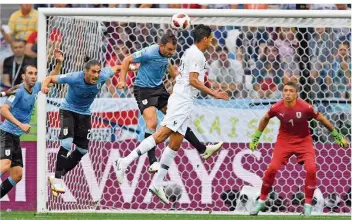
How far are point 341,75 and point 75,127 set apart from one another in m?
4.15

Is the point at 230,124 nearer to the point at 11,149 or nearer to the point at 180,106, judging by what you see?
the point at 180,106

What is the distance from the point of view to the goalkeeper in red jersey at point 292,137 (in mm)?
12109

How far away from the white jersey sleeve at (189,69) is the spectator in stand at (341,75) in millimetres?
3379

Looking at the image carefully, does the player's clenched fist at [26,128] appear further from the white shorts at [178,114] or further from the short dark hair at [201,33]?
the short dark hair at [201,33]

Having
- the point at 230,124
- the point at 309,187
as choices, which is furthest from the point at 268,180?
the point at 230,124

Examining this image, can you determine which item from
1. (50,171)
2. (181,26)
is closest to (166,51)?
(181,26)

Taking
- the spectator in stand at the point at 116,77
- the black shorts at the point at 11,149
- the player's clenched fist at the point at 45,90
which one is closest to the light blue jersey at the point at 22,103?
the black shorts at the point at 11,149

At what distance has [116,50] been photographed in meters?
14.6

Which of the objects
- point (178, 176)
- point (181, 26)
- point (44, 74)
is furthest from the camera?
point (178, 176)

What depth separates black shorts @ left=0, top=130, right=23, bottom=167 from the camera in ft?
41.4

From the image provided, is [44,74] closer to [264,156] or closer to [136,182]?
[136,182]

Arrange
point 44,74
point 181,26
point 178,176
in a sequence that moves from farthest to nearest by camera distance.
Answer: point 178,176
point 44,74
point 181,26

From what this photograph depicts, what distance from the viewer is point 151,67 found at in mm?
12383

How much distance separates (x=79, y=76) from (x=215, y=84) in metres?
2.73
